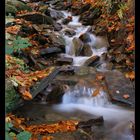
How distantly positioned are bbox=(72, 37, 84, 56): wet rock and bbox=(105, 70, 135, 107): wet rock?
2403mm

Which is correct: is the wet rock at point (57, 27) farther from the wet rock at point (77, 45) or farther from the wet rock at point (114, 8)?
the wet rock at point (114, 8)

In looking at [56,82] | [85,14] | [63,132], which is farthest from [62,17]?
[63,132]

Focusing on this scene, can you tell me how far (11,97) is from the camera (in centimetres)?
566

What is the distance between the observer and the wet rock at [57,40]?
34.4ft

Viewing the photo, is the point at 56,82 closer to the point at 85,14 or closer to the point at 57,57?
the point at 57,57

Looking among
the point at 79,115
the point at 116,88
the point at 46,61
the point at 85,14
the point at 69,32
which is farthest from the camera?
the point at 85,14

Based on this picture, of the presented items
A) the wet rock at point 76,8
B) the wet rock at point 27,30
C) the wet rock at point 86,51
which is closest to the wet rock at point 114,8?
the wet rock at point 86,51

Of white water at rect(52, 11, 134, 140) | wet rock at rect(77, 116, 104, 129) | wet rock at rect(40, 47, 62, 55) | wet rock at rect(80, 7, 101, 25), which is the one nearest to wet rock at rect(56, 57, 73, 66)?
wet rock at rect(40, 47, 62, 55)

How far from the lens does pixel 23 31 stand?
10.1 metres

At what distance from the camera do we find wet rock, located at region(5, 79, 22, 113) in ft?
17.9

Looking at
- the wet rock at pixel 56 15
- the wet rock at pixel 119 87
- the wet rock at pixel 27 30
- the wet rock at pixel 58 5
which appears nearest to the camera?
the wet rock at pixel 119 87

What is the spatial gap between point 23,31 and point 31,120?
5069mm

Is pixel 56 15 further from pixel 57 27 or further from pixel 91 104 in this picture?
pixel 91 104

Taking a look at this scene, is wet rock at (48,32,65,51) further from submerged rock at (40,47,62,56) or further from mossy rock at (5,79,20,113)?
mossy rock at (5,79,20,113)
